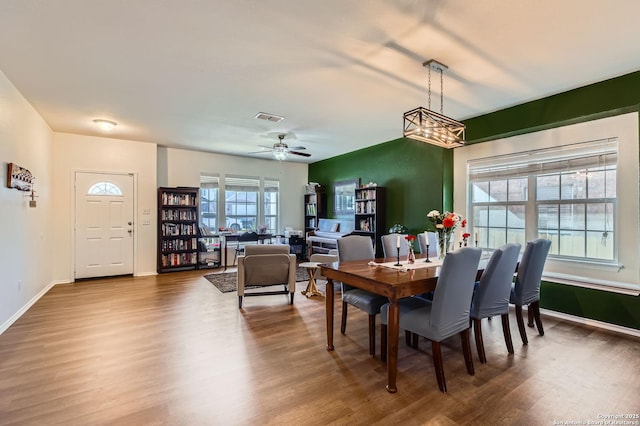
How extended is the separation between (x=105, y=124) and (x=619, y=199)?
22.4ft

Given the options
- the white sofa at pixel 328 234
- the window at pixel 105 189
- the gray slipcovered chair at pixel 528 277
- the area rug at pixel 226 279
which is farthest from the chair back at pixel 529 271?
the window at pixel 105 189

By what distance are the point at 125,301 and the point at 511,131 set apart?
5764 millimetres

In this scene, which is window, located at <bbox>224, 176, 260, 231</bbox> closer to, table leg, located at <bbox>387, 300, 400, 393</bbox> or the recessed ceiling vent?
the recessed ceiling vent

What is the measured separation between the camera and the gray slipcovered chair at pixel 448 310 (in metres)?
2.13

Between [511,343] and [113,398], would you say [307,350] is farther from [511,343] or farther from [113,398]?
[511,343]

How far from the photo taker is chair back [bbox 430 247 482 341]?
2.12m

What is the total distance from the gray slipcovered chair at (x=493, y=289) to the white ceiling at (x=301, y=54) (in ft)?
5.80

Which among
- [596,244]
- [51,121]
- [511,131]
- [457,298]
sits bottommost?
[457,298]

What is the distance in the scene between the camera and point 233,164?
735 centimetres

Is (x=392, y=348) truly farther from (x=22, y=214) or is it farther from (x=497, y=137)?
(x=22, y=214)

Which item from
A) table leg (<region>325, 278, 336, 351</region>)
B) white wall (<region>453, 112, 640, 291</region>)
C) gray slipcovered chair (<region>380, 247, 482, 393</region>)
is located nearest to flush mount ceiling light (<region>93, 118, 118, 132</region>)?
table leg (<region>325, 278, 336, 351</region>)

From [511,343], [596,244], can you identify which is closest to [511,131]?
[596,244]

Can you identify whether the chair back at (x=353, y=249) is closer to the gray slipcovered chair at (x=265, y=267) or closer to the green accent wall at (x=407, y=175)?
the gray slipcovered chair at (x=265, y=267)

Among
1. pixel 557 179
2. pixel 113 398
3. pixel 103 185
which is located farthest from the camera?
pixel 103 185
